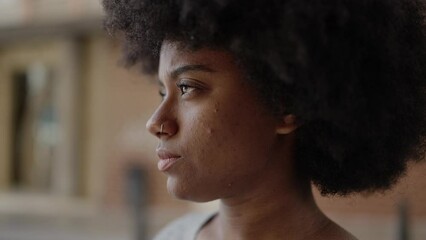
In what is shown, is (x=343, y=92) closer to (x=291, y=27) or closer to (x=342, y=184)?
(x=291, y=27)

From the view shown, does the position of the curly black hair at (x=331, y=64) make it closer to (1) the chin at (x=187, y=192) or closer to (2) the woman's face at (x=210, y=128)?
(2) the woman's face at (x=210, y=128)

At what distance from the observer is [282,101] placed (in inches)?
83.7

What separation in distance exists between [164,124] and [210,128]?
139 millimetres

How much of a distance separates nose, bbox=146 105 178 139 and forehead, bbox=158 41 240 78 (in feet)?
0.42

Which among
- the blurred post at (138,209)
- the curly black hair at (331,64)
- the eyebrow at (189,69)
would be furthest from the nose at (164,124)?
the blurred post at (138,209)

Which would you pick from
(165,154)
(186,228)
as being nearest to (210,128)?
(165,154)

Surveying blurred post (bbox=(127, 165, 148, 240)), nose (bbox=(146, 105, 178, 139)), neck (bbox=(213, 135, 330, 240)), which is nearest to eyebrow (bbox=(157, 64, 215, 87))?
nose (bbox=(146, 105, 178, 139))

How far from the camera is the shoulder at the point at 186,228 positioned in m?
2.61

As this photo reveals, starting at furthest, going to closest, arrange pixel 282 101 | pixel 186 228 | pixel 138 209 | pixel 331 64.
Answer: pixel 138 209
pixel 186 228
pixel 282 101
pixel 331 64

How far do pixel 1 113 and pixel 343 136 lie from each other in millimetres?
13385

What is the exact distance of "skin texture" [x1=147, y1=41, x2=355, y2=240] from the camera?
2127mm

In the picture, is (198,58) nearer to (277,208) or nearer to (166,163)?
(166,163)

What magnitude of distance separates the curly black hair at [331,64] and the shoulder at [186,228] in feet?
1.55

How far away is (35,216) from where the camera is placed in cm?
1227
